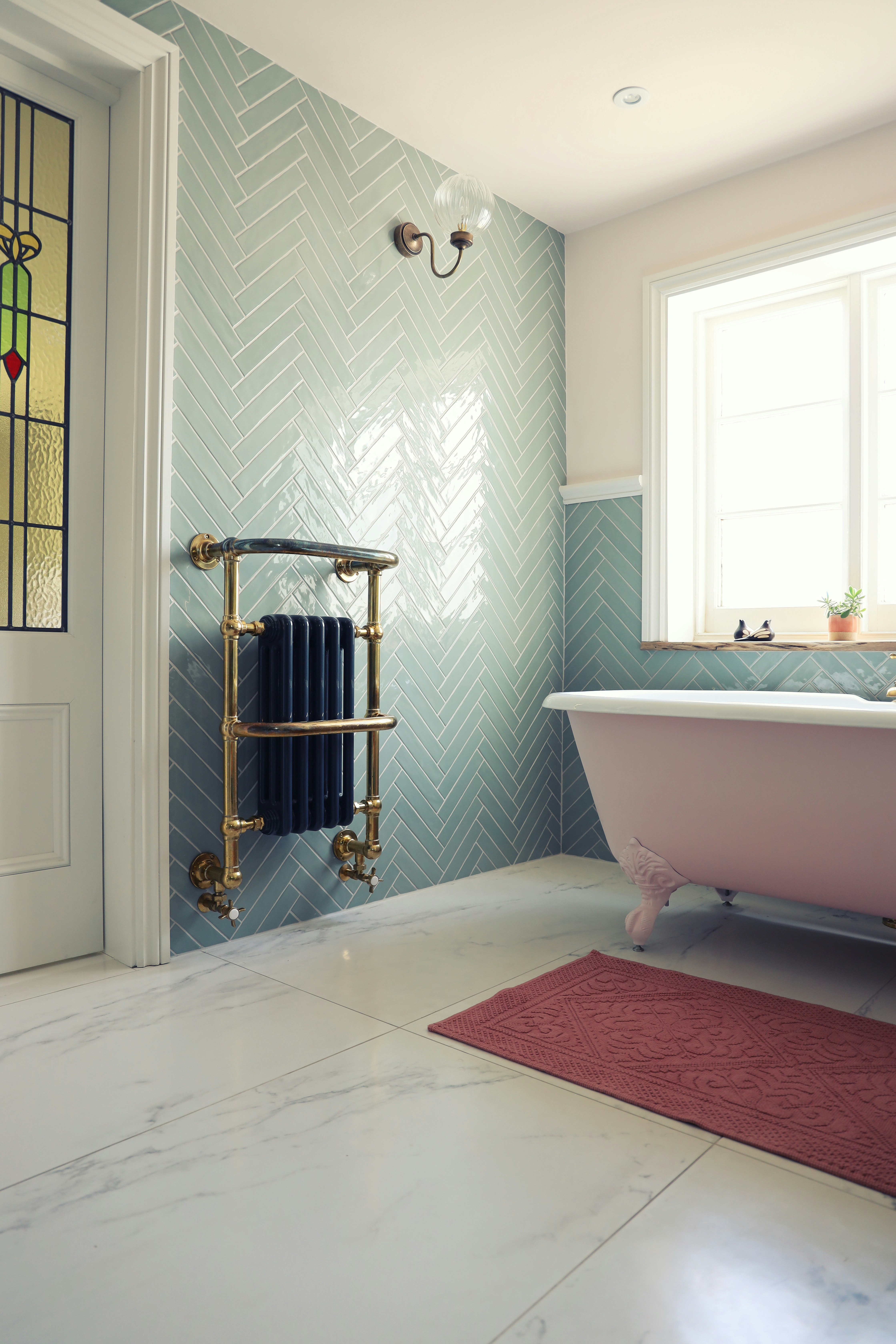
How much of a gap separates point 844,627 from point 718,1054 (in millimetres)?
1600

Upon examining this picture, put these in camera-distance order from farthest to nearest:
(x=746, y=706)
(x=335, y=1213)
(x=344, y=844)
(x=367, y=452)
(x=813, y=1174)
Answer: (x=367, y=452), (x=344, y=844), (x=746, y=706), (x=813, y=1174), (x=335, y=1213)

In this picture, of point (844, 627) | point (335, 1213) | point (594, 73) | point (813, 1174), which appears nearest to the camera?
point (335, 1213)

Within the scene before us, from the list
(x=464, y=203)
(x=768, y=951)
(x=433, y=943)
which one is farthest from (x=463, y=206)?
(x=768, y=951)

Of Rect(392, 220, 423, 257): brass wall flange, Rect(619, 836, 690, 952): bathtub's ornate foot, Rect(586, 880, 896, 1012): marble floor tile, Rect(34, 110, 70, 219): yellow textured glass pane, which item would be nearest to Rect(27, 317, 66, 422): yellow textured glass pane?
Rect(34, 110, 70, 219): yellow textured glass pane

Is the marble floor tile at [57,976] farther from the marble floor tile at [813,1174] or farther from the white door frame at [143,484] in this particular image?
the marble floor tile at [813,1174]

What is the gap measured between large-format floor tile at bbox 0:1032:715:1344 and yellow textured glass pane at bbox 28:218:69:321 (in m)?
1.76

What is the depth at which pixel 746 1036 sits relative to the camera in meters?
1.72

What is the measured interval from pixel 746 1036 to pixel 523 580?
1873mm

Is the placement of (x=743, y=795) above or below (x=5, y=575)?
below

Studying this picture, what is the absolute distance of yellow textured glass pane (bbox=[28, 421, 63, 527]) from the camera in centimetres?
205

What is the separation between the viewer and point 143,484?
2076mm

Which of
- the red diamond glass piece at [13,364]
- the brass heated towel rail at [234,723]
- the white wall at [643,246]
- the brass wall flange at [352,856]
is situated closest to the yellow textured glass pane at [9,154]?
the red diamond glass piece at [13,364]

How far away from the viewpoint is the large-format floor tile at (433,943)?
1.96 m

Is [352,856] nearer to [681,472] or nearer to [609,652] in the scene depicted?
[609,652]
